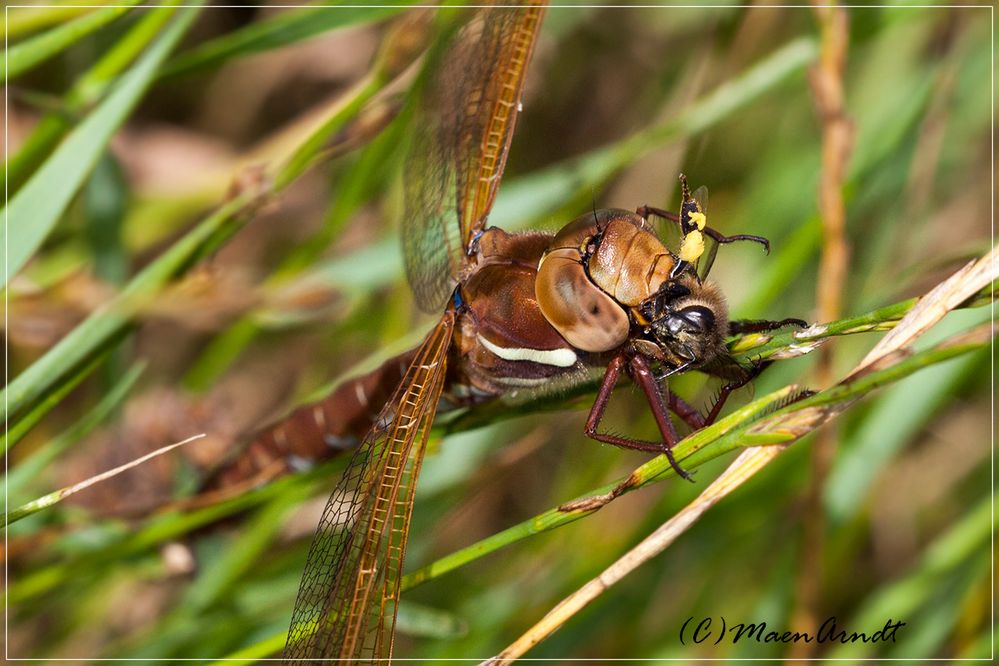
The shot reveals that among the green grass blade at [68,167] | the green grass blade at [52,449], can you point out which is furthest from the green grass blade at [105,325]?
the green grass blade at [68,167]

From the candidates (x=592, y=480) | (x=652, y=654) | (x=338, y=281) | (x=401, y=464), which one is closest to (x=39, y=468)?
(x=401, y=464)

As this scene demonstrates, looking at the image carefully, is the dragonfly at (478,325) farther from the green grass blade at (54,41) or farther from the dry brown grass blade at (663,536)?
the green grass blade at (54,41)

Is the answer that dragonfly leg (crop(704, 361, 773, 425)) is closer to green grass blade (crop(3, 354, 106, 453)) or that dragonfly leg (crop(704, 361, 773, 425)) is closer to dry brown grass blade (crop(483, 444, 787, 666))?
dry brown grass blade (crop(483, 444, 787, 666))

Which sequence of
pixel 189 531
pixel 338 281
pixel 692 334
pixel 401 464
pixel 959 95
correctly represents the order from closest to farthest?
pixel 692 334, pixel 401 464, pixel 189 531, pixel 338 281, pixel 959 95

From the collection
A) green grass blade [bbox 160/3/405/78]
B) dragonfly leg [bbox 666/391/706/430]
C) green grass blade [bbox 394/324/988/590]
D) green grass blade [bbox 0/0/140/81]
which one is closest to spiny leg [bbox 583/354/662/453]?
dragonfly leg [bbox 666/391/706/430]

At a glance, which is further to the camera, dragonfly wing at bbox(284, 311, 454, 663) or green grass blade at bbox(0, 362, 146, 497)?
green grass blade at bbox(0, 362, 146, 497)

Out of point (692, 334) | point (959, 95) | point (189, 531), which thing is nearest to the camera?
point (692, 334)

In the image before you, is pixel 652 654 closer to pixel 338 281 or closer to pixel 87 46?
pixel 338 281

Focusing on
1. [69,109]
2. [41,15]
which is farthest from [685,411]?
[41,15]
